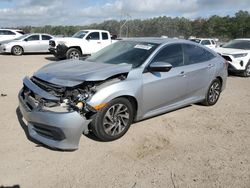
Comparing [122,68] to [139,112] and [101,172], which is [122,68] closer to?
[139,112]

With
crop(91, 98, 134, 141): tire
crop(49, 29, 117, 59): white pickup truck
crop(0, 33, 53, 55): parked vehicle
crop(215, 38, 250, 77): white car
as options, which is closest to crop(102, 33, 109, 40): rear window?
crop(49, 29, 117, 59): white pickup truck

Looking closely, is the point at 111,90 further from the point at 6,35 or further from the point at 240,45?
the point at 6,35

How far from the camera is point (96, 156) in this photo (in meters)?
3.99

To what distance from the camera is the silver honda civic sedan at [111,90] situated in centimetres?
390

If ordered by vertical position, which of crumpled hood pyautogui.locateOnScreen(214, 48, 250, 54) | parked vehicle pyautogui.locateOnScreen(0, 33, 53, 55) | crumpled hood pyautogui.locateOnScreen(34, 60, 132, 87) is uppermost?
parked vehicle pyautogui.locateOnScreen(0, 33, 53, 55)

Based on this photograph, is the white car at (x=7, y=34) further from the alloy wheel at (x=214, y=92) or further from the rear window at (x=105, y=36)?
the alloy wheel at (x=214, y=92)

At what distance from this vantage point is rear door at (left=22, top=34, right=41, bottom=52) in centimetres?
1806

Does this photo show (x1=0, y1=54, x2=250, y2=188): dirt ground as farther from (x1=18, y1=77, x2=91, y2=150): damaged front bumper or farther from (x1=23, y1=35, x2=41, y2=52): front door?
(x1=23, y1=35, x2=41, y2=52): front door

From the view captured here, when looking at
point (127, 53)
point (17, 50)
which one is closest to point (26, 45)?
point (17, 50)

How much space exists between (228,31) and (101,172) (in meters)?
45.6

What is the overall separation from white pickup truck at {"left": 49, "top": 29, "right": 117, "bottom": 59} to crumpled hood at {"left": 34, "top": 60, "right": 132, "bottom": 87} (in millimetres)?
9729

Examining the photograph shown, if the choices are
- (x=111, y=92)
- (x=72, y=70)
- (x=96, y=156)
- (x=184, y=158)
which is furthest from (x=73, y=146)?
(x=184, y=158)

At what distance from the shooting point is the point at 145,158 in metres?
4.00

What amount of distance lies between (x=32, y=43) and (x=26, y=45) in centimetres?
43
